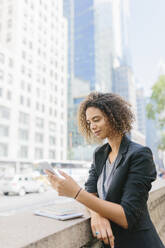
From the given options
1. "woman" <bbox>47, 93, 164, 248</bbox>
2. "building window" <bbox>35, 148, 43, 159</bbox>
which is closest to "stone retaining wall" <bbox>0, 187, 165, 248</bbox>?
"woman" <bbox>47, 93, 164, 248</bbox>

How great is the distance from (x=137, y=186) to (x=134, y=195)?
30 mm

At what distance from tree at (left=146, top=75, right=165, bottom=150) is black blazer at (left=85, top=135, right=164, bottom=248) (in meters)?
7.54

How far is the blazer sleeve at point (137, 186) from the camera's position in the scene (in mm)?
689

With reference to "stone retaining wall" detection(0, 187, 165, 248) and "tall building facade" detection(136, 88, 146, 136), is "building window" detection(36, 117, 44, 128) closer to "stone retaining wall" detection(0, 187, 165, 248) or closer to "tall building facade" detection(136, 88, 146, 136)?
"stone retaining wall" detection(0, 187, 165, 248)

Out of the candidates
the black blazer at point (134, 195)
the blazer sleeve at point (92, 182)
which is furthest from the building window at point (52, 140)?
the black blazer at point (134, 195)

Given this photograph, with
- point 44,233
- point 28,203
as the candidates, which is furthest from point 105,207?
point 28,203

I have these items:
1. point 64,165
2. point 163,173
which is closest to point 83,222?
point 163,173

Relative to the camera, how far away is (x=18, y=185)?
A: 26.0 feet

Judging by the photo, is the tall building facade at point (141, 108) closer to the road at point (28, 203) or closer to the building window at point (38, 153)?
the building window at point (38, 153)

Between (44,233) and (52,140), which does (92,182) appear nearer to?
(44,233)

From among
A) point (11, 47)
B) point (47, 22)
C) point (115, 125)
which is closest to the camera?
point (115, 125)

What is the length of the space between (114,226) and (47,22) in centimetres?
3261

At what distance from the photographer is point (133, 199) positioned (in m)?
0.69

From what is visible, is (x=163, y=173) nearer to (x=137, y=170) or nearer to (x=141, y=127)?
(x=137, y=170)
